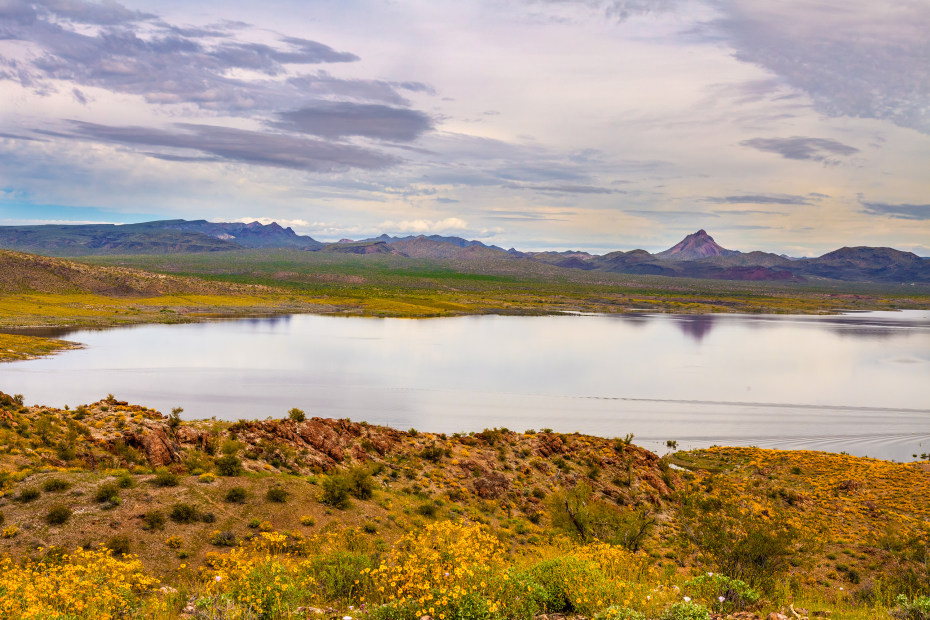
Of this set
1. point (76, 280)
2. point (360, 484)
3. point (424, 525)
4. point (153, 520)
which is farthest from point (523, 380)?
point (76, 280)

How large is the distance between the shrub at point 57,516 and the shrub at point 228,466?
16.7 feet

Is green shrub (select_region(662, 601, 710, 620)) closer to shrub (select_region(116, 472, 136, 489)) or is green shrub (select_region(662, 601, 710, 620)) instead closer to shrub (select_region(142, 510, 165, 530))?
shrub (select_region(142, 510, 165, 530))

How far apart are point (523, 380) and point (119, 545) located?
43800 millimetres

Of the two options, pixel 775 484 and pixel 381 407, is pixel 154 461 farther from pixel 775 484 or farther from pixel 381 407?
pixel 775 484

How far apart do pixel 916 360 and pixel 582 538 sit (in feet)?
250

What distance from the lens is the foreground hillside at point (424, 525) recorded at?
28.7 ft

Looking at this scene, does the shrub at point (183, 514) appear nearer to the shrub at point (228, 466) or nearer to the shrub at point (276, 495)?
the shrub at point (276, 495)

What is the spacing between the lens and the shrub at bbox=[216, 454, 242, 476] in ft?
Answer: 62.8

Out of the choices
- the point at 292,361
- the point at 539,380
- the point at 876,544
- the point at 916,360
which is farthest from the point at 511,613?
the point at 916,360

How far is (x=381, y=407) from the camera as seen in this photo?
140ft

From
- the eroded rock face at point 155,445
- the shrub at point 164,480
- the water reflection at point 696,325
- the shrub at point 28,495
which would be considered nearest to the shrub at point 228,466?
the shrub at point 164,480

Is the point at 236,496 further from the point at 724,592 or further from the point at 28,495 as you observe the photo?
the point at 724,592

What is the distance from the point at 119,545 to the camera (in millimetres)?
13562

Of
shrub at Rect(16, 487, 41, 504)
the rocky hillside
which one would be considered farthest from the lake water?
the rocky hillside
